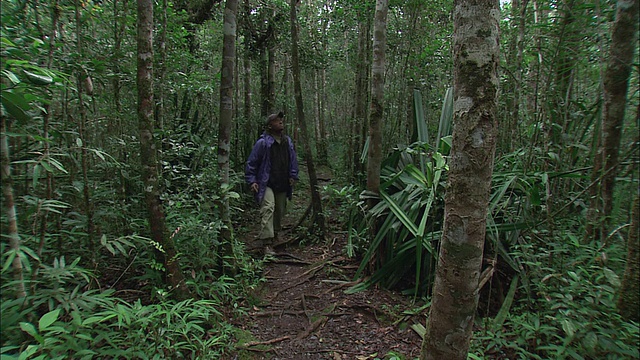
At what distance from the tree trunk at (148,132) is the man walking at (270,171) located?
7.16 ft

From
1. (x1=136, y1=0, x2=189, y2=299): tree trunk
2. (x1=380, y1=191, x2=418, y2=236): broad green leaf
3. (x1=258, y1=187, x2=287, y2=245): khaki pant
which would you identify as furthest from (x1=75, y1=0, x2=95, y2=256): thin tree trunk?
(x1=380, y1=191, x2=418, y2=236): broad green leaf

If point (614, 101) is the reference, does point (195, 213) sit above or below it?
below

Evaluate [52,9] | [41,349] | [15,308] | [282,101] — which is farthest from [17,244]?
[282,101]

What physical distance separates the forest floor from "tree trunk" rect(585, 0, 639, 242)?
1798 mm

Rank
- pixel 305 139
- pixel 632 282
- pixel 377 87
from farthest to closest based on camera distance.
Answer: pixel 305 139 < pixel 377 87 < pixel 632 282

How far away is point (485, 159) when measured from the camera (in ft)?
5.74

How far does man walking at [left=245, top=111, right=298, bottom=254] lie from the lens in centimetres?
509

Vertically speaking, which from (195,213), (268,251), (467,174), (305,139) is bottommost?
(268,251)

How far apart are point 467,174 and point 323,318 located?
7.97ft

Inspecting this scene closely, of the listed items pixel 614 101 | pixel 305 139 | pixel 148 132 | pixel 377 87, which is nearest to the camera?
pixel 614 101

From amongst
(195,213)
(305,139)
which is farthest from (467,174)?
(305,139)

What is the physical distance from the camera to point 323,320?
11.7ft

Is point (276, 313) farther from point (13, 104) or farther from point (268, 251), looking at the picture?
point (13, 104)

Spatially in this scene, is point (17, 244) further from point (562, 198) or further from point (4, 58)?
point (562, 198)
